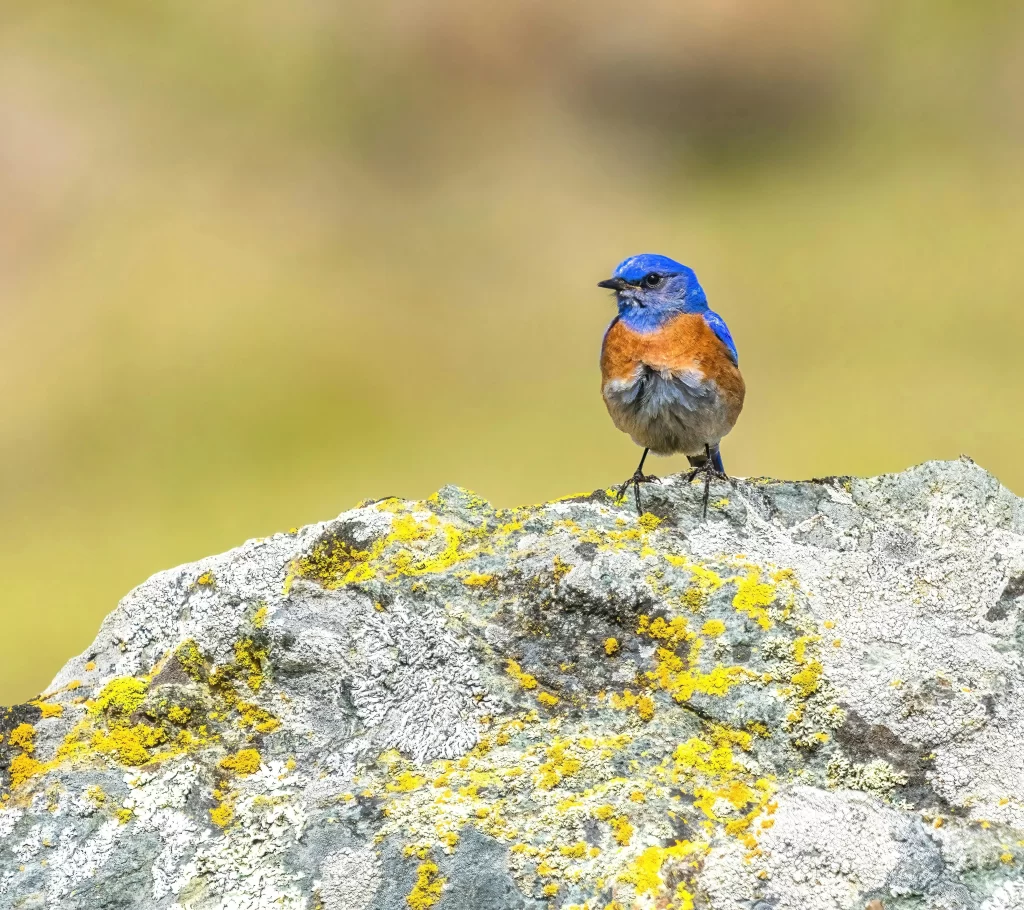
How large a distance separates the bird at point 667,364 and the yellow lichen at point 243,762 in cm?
294

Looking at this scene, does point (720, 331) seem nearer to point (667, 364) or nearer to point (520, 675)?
point (667, 364)

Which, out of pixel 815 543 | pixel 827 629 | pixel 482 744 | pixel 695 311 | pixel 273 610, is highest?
pixel 695 311

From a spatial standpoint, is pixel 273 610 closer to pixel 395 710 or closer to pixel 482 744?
pixel 395 710

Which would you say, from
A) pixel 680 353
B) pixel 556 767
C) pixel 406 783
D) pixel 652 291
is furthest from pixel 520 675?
pixel 652 291

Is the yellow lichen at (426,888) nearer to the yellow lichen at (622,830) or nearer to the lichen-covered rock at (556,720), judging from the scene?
the lichen-covered rock at (556,720)

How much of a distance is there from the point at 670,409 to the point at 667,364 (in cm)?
25

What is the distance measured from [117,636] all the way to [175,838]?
1034 millimetres

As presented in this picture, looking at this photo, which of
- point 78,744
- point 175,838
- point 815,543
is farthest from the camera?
point 815,543

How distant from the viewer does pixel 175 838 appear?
117 inches

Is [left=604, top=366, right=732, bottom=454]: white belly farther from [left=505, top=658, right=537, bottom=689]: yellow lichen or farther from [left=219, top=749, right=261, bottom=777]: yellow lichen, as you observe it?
[left=219, top=749, right=261, bottom=777]: yellow lichen

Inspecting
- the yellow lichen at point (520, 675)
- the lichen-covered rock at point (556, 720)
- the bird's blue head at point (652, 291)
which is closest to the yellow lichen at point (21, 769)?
the lichen-covered rock at point (556, 720)

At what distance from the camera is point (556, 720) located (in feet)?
10.4

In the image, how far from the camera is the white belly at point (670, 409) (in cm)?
550

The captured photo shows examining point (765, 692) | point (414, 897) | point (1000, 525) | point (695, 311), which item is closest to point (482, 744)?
point (414, 897)
